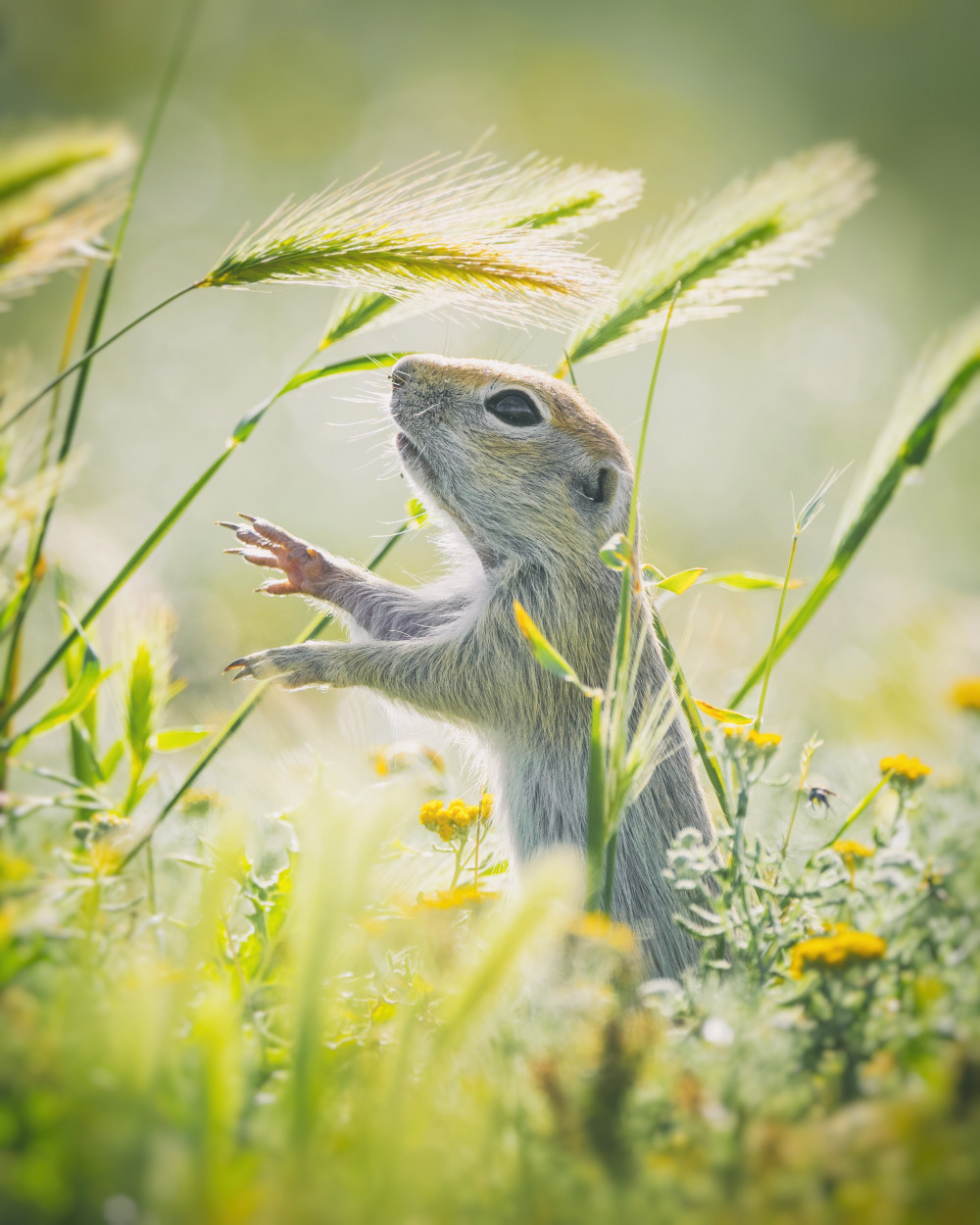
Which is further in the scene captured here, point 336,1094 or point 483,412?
point 483,412

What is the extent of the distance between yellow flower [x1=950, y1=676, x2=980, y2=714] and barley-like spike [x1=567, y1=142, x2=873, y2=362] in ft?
3.04

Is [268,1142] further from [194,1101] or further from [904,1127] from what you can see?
[904,1127]

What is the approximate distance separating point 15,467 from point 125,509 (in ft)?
15.7

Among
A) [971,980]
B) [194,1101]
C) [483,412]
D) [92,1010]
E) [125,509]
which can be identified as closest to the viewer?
[194,1101]

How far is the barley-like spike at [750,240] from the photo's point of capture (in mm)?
2037

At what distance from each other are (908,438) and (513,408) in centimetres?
95

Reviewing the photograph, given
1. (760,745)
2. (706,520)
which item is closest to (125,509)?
(706,520)

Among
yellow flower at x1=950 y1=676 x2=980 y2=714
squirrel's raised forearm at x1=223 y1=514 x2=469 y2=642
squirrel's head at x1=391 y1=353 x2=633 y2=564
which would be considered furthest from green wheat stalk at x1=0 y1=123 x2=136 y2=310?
yellow flower at x1=950 y1=676 x2=980 y2=714

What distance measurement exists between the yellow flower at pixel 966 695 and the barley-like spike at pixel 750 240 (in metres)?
0.93

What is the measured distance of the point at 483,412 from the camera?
2.35 m

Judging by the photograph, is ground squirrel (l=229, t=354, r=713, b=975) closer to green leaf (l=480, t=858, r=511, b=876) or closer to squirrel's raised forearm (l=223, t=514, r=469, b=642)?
squirrel's raised forearm (l=223, t=514, r=469, b=642)

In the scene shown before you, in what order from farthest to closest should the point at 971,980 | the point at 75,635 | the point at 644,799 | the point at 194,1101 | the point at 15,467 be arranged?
A: the point at 644,799, the point at 75,635, the point at 15,467, the point at 971,980, the point at 194,1101

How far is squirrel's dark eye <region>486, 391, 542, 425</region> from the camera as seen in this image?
2.36 metres

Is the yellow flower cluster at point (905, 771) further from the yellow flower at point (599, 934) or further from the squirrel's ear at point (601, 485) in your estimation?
the squirrel's ear at point (601, 485)
